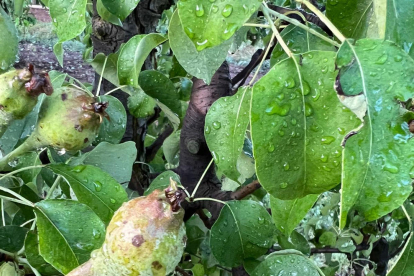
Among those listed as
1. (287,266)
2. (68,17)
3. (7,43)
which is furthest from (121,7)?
(287,266)

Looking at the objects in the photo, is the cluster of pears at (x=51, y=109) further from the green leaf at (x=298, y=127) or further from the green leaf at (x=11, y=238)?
the green leaf at (x=298, y=127)

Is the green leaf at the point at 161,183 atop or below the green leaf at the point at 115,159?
below

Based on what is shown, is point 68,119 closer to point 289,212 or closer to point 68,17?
point 68,17

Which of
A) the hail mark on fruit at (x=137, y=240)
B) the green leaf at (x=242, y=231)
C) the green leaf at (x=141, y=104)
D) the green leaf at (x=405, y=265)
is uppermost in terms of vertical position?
the hail mark on fruit at (x=137, y=240)

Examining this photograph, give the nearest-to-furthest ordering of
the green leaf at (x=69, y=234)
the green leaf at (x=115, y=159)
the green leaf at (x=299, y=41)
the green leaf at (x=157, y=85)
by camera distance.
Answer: the green leaf at (x=69, y=234) → the green leaf at (x=299, y=41) → the green leaf at (x=115, y=159) → the green leaf at (x=157, y=85)

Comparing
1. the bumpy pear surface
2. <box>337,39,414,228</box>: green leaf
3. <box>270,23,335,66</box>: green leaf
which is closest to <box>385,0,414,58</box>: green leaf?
<box>337,39,414,228</box>: green leaf

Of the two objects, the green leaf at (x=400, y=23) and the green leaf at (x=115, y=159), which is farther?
the green leaf at (x=115, y=159)

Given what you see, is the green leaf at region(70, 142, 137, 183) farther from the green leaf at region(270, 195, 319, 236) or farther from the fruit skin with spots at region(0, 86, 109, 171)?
the green leaf at region(270, 195, 319, 236)

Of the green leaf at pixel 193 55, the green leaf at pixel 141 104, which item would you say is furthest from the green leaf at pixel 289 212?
the green leaf at pixel 141 104
